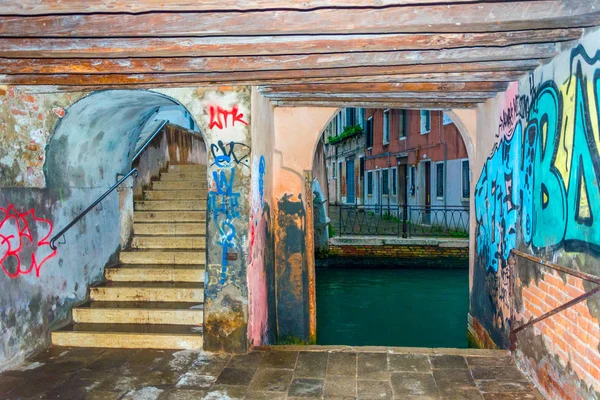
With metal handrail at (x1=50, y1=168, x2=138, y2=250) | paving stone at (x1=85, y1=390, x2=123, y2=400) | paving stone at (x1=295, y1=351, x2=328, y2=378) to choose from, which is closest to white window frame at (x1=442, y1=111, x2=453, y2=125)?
metal handrail at (x1=50, y1=168, x2=138, y2=250)

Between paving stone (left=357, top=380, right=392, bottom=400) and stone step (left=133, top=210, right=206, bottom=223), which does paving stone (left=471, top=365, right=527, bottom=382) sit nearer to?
paving stone (left=357, top=380, right=392, bottom=400)

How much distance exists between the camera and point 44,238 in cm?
485

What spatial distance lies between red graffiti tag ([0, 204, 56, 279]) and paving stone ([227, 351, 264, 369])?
2122mm

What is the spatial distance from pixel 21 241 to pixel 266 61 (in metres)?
2.89

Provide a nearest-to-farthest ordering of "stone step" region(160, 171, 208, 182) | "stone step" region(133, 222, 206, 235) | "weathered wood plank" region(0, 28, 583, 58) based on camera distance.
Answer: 1. "weathered wood plank" region(0, 28, 583, 58)
2. "stone step" region(133, 222, 206, 235)
3. "stone step" region(160, 171, 208, 182)

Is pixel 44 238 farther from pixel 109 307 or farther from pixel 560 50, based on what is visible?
pixel 560 50

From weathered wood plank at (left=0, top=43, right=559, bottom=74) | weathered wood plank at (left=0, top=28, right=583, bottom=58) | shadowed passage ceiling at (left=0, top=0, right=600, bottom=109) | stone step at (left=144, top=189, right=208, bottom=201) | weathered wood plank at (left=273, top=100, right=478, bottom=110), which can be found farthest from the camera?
stone step at (left=144, top=189, right=208, bottom=201)

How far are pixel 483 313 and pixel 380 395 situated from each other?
100 inches

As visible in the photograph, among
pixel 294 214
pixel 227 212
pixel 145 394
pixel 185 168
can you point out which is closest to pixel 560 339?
pixel 227 212

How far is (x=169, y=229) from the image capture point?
6973mm

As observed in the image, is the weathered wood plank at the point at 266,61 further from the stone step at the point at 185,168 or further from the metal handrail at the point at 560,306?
the stone step at the point at 185,168

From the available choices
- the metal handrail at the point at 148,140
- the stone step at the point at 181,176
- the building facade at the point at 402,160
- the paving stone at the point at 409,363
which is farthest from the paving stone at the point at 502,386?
the building facade at the point at 402,160

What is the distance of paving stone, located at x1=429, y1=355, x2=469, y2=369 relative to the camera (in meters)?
4.52

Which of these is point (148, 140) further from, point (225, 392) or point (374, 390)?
point (374, 390)
